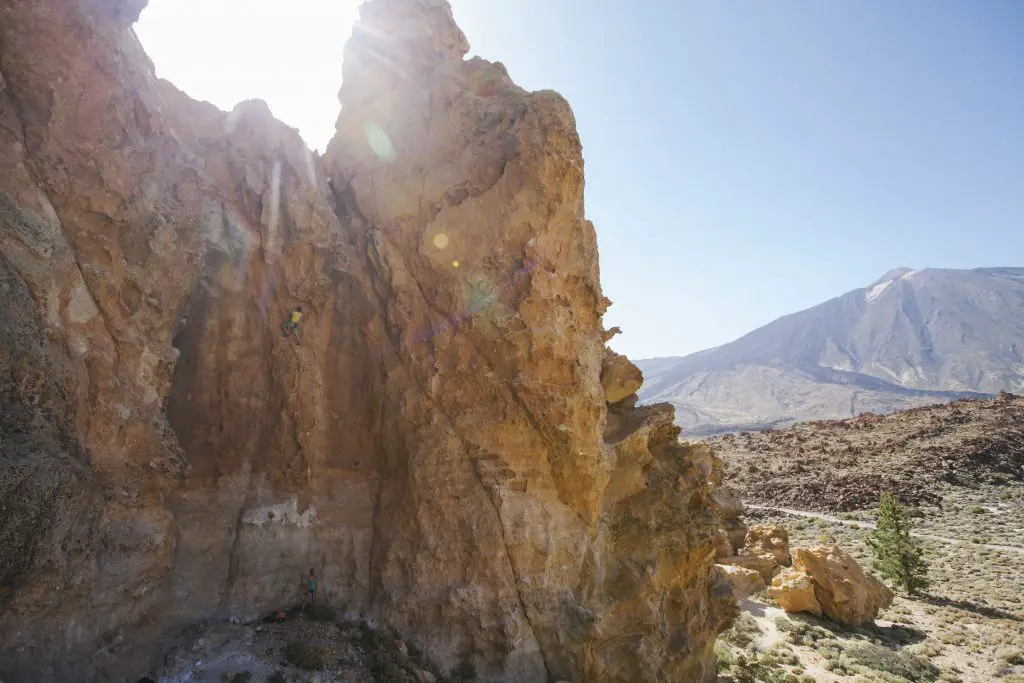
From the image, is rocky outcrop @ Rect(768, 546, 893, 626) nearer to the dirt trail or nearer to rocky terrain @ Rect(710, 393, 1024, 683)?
rocky terrain @ Rect(710, 393, 1024, 683)

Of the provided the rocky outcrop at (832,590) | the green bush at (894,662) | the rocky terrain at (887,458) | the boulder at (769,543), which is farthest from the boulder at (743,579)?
the rocky terrain at (887,458)

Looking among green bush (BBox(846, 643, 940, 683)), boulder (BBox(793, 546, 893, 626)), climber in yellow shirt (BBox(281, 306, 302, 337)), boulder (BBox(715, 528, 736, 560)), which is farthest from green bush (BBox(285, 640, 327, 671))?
boulder (BBox(715, 528, 736, 560))

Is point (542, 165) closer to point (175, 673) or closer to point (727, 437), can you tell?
point (175, 673)

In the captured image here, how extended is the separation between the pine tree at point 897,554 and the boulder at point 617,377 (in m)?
21.7

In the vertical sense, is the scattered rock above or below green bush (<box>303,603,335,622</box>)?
below

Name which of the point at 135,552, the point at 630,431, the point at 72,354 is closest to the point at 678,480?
the point at 630,431

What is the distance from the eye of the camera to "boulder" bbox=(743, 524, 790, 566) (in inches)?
1104

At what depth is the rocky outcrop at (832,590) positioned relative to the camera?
2217 centimetres

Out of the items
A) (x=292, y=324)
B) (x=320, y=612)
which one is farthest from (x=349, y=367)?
(x=320, y=612)

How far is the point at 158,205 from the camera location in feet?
31.0

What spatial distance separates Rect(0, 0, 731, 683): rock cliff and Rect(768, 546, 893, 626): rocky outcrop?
1343cm

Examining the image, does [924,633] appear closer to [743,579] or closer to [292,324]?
[743,579]

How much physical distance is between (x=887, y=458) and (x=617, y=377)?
154 feet

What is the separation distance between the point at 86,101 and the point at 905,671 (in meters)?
25.0
